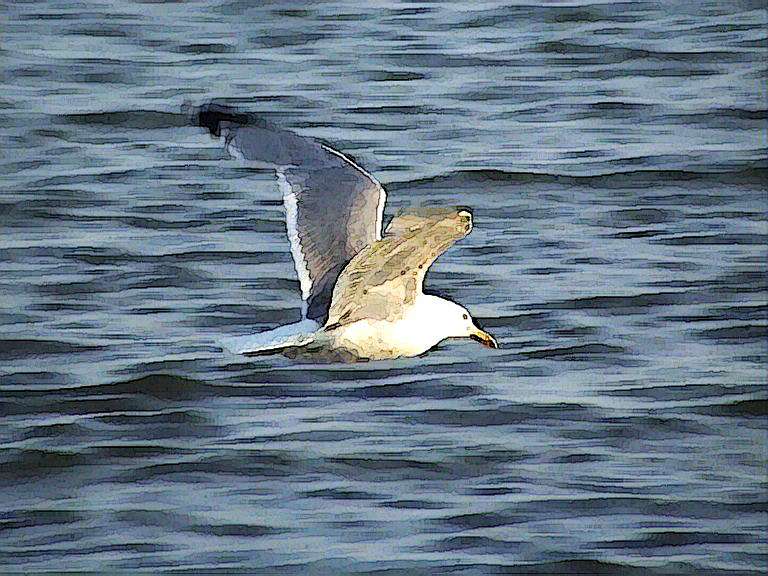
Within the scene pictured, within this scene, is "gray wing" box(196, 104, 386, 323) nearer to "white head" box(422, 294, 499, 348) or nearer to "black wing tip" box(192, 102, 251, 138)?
"black wing tip" box(192, 102, 251, 138)

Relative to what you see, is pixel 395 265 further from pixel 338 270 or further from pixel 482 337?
pixel 482 337

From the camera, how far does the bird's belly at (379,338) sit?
4.58 meters

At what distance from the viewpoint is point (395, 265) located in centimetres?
422

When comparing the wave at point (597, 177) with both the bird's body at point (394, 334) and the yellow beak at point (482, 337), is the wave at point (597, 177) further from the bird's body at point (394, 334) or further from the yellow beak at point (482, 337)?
the bird's body at point (394, 334)

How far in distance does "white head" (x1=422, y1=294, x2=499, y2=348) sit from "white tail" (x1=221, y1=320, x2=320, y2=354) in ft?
1.11

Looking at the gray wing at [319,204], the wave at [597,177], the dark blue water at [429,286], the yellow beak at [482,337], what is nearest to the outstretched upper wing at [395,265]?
the gray wing at [319,204]

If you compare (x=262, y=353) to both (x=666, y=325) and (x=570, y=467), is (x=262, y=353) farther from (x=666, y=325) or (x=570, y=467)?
(x=666, y=325)

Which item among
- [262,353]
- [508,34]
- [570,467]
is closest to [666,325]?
[570,467]

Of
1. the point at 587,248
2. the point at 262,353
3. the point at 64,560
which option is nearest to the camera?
the point at 262,353

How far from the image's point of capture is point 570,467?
5328 millimetres

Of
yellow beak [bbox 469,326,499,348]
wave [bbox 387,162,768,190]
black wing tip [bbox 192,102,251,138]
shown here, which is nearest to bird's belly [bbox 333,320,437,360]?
yellow beak [bbox 469,326,499,348]

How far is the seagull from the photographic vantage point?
14.4 feet

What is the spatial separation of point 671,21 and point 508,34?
103 centimetres

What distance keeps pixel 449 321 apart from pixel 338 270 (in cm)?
34
